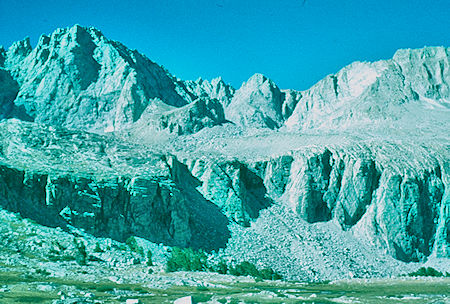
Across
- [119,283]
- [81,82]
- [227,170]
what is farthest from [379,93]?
[119,283]

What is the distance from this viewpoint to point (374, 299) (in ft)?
76.6

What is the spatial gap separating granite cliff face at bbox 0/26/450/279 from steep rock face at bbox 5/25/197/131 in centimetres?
54

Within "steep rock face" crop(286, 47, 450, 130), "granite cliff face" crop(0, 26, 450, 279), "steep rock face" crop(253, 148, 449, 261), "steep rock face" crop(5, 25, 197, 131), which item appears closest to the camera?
"granite cliff face" crop(0, 26, 450, 279)

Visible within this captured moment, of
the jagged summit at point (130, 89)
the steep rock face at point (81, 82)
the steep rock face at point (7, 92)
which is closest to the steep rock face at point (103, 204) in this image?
the jagged summit at point (130, 89)

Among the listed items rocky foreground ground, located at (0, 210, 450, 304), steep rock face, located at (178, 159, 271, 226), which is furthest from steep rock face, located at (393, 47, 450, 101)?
rocky foreground ground, located at (0, 210, 450, 304)

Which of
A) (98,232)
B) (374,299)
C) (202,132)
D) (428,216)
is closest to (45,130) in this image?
(98,232)

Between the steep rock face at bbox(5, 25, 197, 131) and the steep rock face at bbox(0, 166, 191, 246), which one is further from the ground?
Result: the steep rock face at bbox(5, 25, 197, 131)

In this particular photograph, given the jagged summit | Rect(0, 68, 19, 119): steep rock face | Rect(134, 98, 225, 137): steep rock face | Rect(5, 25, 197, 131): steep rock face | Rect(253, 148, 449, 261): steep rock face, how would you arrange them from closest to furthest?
Rect(253, 148, 449, 261): steep rock face, Rect(134, 98, 225, 137): steep rock face, the jagged summit, Rect(0, 68, 19, 119): steep rock face, Rect(5, 25, 197, 131): steep rock face

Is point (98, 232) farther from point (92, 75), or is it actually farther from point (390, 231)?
point (92, 75)

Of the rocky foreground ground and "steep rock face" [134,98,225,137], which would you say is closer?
the rocky foreground ground

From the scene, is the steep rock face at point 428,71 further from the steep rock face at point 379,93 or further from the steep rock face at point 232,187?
the steep rock face at point 232,187

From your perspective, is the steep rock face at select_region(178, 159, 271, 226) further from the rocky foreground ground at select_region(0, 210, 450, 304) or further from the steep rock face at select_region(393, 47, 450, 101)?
the steep rock face at select_region(393, 47, 450, 101)

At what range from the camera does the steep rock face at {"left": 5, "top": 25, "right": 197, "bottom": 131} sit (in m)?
139

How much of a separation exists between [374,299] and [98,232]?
44.8m
